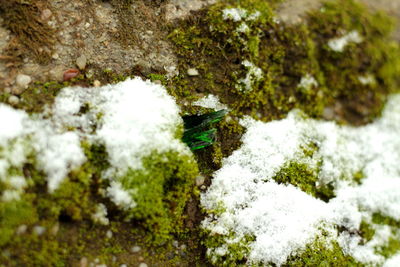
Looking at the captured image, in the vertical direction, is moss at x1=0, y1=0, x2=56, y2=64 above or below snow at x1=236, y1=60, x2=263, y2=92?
above

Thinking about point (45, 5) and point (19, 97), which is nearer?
point (19, 97)

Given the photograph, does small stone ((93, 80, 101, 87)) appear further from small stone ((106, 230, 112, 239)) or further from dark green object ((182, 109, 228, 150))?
small stone ((106, 230, 112, 239))

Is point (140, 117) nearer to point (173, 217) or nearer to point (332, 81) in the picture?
point (173, 217)

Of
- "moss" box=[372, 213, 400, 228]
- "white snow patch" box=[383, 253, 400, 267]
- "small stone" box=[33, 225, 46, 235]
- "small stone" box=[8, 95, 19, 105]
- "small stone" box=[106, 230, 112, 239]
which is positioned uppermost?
"small stone" box=[8, 95, 19, 105]

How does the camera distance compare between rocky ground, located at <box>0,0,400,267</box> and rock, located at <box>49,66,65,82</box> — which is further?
rock, located at <box>49,66,65,82</box>

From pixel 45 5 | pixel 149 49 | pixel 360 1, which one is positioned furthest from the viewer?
pixel 360 1

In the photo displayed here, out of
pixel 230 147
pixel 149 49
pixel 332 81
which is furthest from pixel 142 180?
pixel 332 81

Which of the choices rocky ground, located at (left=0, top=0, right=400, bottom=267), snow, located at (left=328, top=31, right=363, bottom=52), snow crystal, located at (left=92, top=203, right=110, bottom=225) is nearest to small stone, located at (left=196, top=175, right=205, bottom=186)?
rocky ground, located at (left=0, top=0, right=400, bottom=267)
